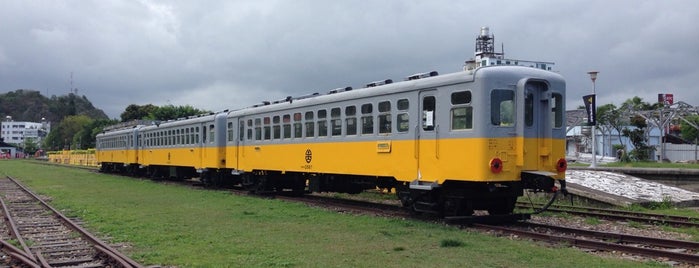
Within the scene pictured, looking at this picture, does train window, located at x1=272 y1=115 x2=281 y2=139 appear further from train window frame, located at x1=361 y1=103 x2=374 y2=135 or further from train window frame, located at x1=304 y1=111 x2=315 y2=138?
train window frame, located at x1=361 y1=103 x2=374 y2=135

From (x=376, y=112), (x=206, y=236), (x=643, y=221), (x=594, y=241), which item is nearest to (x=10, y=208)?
(x=206, y=236)

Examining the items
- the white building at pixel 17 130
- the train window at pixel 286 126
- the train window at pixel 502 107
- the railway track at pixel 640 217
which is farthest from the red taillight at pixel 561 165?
the white building at pixel 17 130

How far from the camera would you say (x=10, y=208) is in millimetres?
16719

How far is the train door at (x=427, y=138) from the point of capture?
40.7ft

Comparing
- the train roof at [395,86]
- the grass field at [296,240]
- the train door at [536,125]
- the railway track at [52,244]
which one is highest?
the train roof at [395,86]

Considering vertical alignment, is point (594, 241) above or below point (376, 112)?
below

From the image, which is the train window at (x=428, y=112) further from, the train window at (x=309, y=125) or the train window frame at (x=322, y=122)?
the train window at (x=309, y=125)

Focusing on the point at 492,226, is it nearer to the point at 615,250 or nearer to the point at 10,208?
the point at 615,250

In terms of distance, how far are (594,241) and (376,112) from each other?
19.3ft

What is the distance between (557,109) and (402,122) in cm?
323

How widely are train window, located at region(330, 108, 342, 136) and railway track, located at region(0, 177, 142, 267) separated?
643cm

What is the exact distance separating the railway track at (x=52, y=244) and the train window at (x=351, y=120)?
21.1ft

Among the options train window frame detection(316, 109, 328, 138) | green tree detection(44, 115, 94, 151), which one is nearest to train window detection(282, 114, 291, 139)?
train window frame detection(316, 109, 328, 138)

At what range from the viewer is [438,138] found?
40.5 ft
